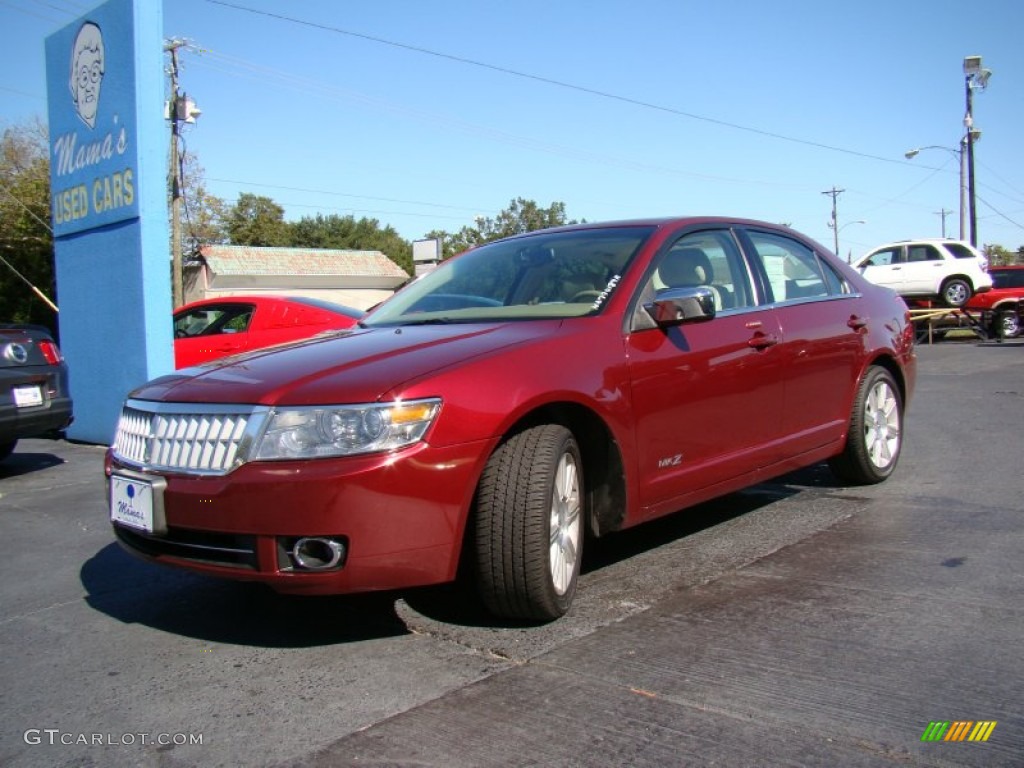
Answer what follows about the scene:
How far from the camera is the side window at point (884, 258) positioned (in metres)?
21.8

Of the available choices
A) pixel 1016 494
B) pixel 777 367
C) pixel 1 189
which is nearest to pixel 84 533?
pixel 777 367

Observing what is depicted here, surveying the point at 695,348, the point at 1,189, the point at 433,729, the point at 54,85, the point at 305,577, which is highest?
the point at 1,189

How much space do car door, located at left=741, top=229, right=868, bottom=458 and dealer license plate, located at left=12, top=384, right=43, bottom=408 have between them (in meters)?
5.94

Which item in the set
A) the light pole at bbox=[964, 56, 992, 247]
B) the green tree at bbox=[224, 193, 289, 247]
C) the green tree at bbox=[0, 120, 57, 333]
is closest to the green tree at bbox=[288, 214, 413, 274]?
the green tree at bbox=[224, 193, 289, 247]

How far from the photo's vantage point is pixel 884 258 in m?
Result: 22.0

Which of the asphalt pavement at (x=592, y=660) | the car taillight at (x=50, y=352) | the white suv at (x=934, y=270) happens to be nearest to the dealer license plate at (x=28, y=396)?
the car taillight at (x=50, y=352)

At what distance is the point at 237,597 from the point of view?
3.87m

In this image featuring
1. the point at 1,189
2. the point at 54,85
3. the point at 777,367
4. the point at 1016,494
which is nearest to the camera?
the point at 777,367

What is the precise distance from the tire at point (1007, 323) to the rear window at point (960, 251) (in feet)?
6.77

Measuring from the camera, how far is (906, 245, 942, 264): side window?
69.1 ft

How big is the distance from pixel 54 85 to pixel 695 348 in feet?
29.5

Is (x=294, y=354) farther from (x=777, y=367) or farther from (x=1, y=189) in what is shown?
(x=1, y=189)

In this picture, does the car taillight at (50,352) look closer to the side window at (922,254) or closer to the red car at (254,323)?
the red car at (254,323)

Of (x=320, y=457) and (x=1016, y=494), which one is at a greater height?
(x=320, y=457)
